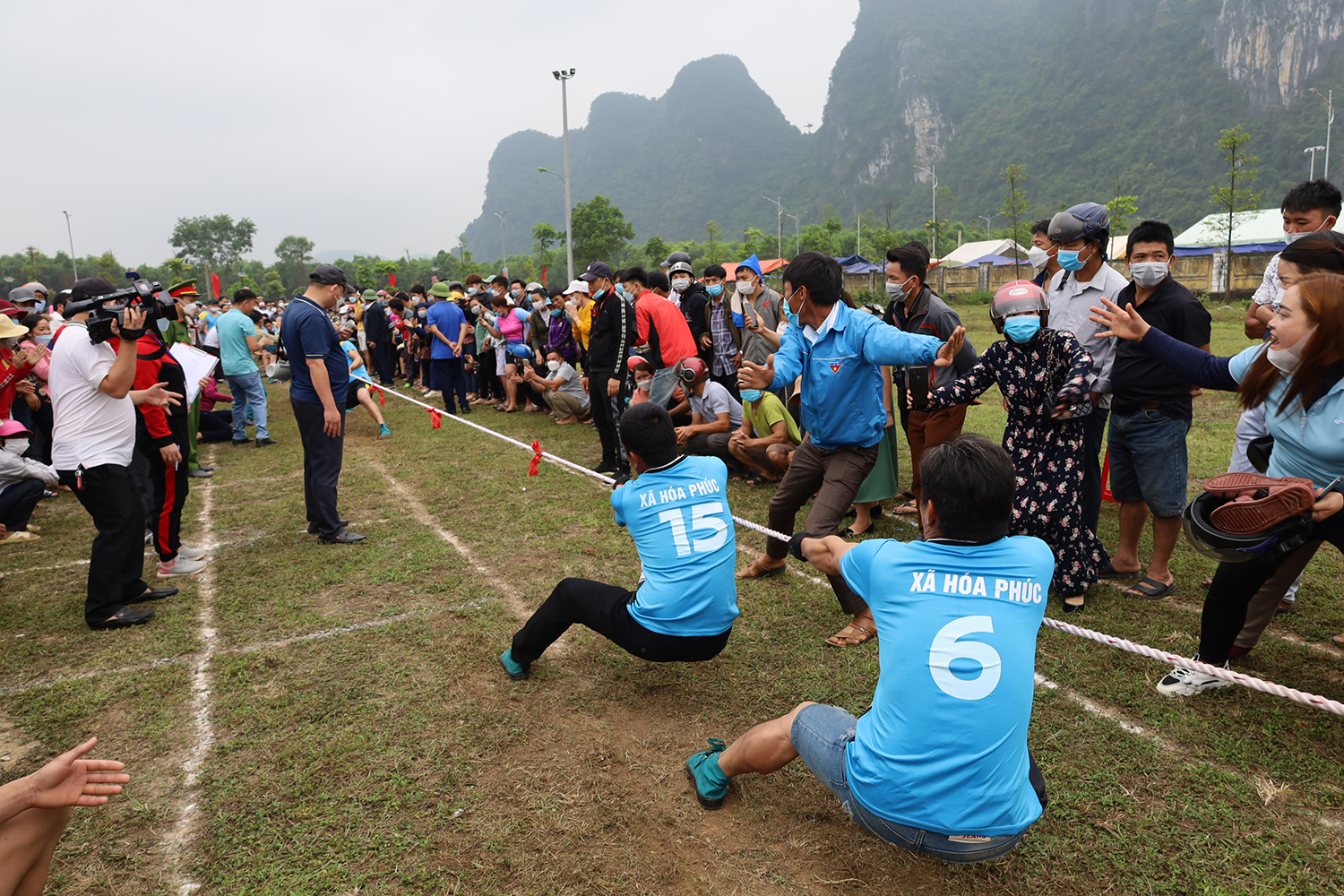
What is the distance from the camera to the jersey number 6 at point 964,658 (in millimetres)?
→ 2061

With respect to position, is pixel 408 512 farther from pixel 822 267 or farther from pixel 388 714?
pixel 822 267

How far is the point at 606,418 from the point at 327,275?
3230 millimetres

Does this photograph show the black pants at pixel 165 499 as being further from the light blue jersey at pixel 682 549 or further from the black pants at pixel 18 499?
the light blue jersey at pixel 682 549

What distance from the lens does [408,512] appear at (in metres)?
7.09

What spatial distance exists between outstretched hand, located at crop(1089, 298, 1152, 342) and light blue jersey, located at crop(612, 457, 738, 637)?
1992mm

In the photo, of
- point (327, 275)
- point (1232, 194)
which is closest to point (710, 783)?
point (327, 275)

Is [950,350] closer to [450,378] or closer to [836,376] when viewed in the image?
[836,376]

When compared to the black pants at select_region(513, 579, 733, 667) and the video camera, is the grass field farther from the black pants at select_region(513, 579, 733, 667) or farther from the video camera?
the video camera

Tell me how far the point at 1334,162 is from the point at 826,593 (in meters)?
115

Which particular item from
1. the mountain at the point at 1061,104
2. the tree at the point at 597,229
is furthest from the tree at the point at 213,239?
the mountain at the point at 1061,104

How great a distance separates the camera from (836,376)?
4316 mm

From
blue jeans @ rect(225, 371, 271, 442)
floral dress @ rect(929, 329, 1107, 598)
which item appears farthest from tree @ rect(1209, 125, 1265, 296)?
blue jeans @ rect(225, 371, 271, 442)

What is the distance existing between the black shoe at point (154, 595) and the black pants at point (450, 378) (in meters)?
7.97

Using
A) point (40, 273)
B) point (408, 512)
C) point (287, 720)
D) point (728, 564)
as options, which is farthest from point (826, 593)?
point (40, 273)
